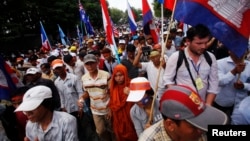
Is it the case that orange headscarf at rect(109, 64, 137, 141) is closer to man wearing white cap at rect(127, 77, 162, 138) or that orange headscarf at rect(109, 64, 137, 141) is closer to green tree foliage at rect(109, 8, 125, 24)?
man wearing white cap at rect(127, 77, 162, 138)

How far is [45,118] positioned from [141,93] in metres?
1.21

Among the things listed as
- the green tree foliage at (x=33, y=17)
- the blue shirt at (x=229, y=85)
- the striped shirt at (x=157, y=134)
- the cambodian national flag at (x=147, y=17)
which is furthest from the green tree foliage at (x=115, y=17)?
the striped shirt at (x=157, y=134)

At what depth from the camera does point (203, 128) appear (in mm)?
1856

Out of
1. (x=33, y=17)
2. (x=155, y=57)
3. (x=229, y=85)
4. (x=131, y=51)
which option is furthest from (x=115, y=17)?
(x=229, y=85)

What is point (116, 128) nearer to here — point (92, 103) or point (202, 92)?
point (92, 103)

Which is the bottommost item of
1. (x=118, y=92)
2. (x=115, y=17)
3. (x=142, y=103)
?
(x=115, y=17)

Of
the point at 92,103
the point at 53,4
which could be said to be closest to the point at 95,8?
the point at 53,4

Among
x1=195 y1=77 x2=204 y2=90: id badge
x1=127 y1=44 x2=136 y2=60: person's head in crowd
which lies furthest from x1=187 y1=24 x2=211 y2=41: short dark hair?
x1=127 y1=44 x2=136 y2=60: person's head in crowd

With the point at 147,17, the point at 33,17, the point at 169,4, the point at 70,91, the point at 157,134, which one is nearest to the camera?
the point at 157,134

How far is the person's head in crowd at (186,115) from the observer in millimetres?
1840

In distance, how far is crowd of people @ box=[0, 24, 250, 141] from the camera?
6.30 feet

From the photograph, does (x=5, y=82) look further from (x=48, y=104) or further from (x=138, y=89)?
(x=138, y=89)

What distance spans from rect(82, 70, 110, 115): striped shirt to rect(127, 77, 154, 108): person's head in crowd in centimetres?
119

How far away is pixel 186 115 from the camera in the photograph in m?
1.84
